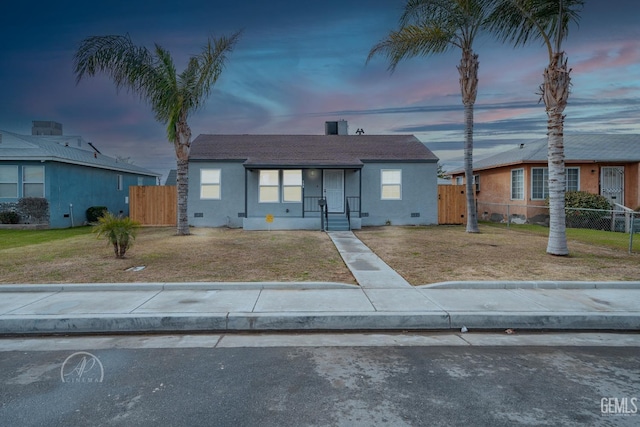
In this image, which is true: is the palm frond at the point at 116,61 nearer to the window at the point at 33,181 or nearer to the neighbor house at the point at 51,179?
the neighbor house at the point at 51,179

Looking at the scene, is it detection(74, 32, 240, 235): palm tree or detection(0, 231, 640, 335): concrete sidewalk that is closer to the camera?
detection(0, 231, 640, 335): concrete sidewalk

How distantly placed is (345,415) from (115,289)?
5371 millimetres

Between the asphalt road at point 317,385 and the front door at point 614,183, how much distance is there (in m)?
19.4

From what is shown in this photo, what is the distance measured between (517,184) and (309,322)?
65.1 ft

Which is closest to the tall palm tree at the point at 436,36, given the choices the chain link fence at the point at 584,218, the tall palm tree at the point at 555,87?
the tall palm tree at the point at 555,87

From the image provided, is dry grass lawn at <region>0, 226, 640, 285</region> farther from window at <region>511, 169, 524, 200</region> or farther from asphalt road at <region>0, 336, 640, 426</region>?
window at <region>511, 169, 524, 200</region>

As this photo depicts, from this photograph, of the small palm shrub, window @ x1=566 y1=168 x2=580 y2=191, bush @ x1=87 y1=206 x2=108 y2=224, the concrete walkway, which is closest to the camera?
the concrete walkway

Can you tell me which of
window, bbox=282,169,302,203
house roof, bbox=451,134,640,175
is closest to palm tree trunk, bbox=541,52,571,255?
house roof, bbox=451,134,640,175

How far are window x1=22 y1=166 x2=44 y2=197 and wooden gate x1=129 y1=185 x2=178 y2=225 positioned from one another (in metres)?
3.98

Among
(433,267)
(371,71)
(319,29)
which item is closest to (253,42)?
(319,29)

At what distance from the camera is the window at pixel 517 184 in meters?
21.0

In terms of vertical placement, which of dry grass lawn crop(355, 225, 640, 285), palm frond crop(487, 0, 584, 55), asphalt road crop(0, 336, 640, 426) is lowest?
asphalt road crop(0, 336, 640, 426)

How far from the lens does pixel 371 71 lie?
63.0 feet

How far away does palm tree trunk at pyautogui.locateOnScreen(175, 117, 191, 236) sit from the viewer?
1460 cm
